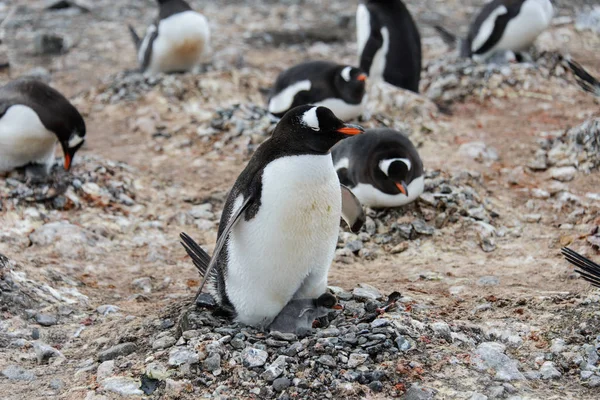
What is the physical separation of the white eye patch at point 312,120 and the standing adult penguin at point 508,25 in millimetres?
5534

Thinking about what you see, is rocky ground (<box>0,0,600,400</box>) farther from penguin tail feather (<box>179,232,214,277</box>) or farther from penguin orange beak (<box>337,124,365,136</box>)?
penguin orange beak (<box>337,124,365,136</box>)

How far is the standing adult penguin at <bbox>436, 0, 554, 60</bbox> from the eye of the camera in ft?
27.1

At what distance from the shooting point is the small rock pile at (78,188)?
550 centimetres

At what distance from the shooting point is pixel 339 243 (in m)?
5.05

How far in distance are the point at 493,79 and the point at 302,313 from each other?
526 centimetres

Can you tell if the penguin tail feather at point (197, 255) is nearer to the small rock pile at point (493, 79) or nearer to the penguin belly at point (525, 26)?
the small rock pile at point (493, 79)

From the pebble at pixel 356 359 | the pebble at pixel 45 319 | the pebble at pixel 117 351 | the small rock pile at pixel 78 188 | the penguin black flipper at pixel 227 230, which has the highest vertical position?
the penguin black flipper at pixel 227 230

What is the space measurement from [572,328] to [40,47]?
26.9 feet

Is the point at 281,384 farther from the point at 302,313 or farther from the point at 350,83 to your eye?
the point at 350,83

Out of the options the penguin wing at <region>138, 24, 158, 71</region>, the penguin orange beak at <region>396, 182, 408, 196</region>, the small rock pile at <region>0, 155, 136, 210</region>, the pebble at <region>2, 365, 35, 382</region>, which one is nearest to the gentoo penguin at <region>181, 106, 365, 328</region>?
the pebble at <region>2, 365, 35, 382</region>

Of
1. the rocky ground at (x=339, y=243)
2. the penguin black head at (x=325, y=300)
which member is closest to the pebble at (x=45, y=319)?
the rocky ground at (x=339, y=243)

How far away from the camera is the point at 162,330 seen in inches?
141

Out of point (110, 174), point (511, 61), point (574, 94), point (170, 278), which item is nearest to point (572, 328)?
point (170, 278)

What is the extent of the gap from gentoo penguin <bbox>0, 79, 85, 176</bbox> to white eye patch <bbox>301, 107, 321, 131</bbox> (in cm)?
277
